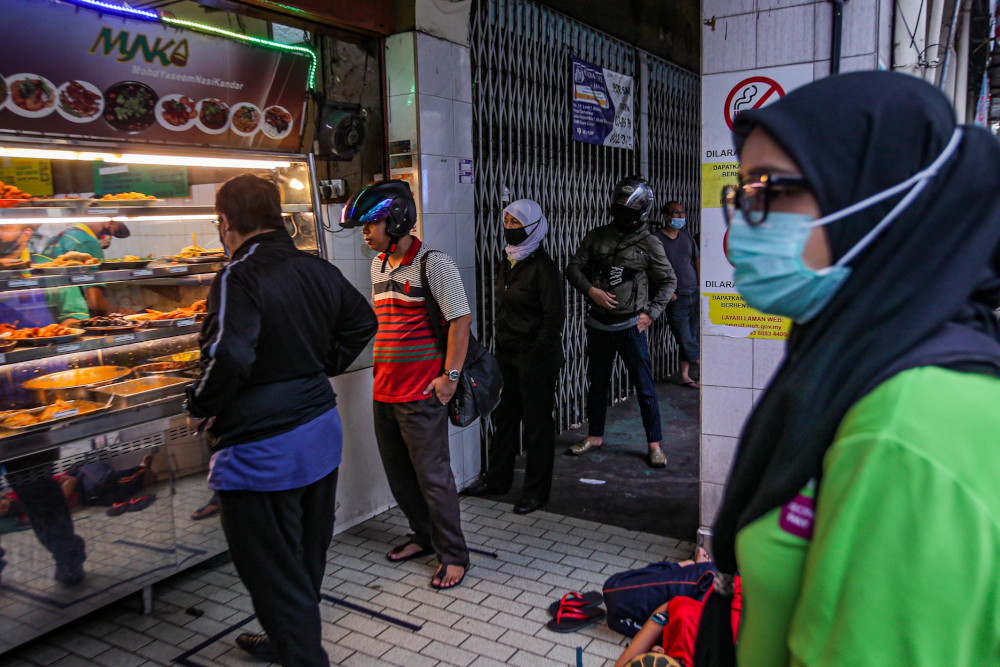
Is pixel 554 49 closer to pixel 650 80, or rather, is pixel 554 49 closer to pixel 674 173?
pixel 650 80

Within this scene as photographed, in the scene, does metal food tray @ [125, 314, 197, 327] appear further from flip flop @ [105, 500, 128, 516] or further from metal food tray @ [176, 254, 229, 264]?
flip flop @ [105, 500, 128, 516]

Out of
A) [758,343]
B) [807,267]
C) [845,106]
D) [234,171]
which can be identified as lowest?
[758,343]

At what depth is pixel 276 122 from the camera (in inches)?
171

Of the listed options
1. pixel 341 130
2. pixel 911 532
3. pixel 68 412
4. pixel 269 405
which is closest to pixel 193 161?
pixel 341 130

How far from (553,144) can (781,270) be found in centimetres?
561

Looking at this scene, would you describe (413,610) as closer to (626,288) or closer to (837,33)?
(626,288)

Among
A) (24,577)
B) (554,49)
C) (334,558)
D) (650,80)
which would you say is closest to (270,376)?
(24,577)

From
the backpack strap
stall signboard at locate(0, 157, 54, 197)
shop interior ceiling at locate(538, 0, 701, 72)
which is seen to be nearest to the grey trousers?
the backpack strap

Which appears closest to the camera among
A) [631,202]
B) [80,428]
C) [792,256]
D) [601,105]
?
[792,256]

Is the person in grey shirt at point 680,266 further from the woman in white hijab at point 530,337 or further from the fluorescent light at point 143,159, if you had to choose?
the fluorescent light at point 143,159

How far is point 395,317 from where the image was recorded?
12.8ft

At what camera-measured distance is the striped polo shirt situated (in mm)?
3838

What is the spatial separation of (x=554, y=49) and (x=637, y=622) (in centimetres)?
491

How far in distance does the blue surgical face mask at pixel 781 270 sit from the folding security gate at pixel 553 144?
14.5ft
